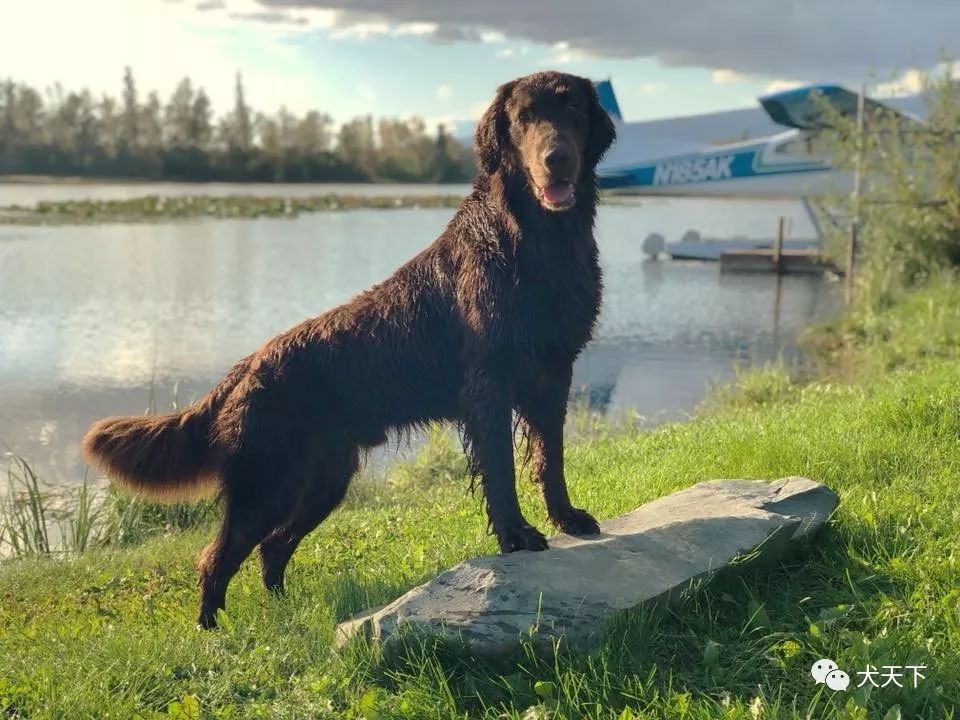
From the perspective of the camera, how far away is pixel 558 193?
3576 millimetres

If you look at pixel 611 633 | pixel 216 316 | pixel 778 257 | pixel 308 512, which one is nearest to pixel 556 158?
pixel 611 633

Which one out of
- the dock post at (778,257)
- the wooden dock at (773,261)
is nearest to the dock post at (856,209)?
the wooden dock at (773,261)

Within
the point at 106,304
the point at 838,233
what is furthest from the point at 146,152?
the point at 838,233

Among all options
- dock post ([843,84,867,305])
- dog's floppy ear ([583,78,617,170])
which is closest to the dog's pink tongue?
dog's floppy ear ([583,78,617,170])

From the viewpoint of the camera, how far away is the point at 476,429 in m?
3.68

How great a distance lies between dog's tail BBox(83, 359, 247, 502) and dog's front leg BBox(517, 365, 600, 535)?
4.20 ft

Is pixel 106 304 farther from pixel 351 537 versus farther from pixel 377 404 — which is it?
pixel 377 404

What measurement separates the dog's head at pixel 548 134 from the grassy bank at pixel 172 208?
113 ft

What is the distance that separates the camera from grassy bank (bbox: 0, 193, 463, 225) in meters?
36.9

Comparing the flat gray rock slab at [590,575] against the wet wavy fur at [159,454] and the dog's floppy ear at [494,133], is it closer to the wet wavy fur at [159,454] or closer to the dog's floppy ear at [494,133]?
the wet wavy fur at [159,454]

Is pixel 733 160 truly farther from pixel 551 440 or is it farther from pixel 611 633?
pixel 611 633

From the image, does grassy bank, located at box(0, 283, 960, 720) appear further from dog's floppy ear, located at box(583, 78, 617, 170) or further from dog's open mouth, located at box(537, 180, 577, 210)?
dog's floppy ear, located at box(583, 78, 617, 170)
